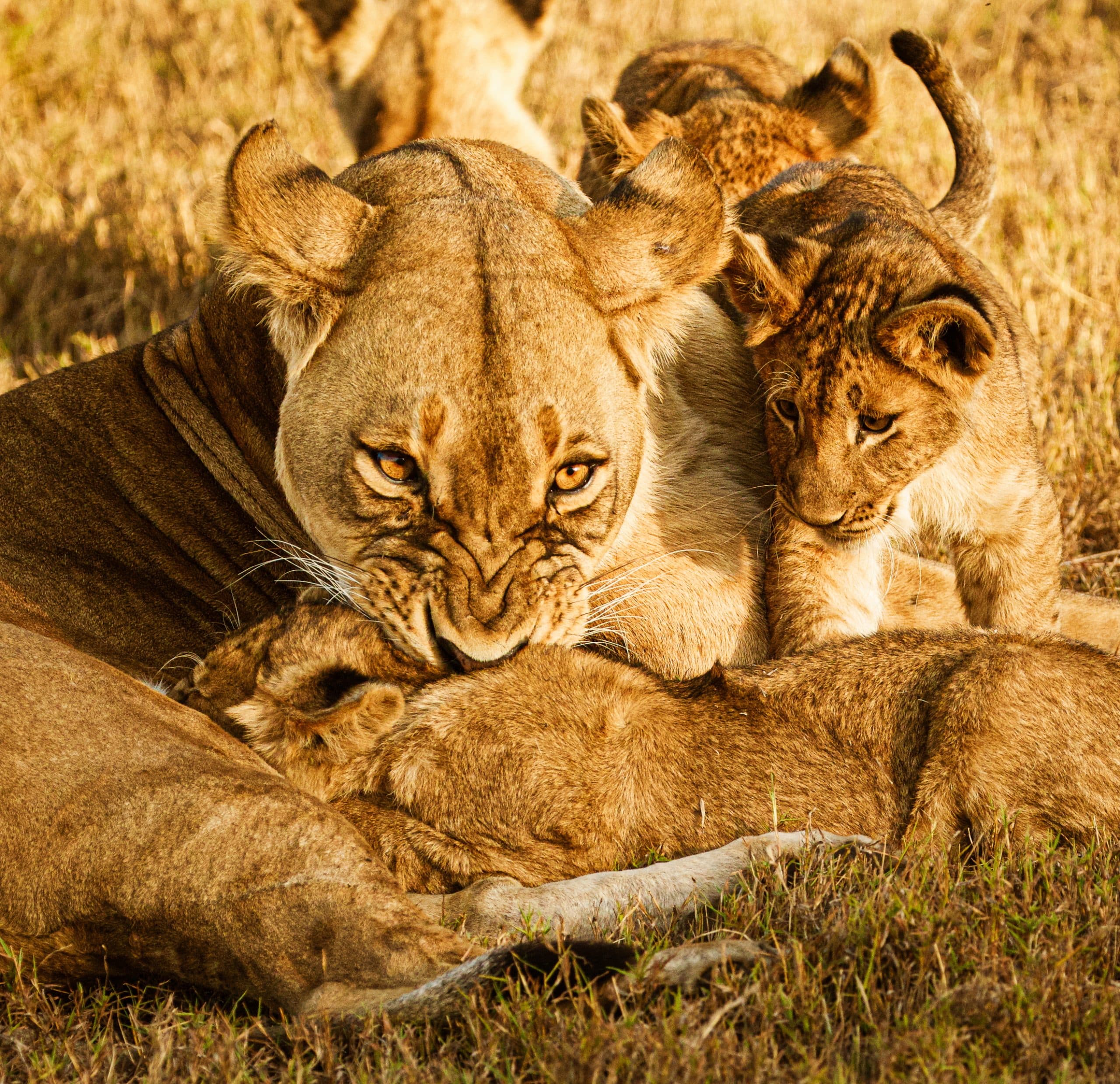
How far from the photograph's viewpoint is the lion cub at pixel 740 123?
5.32 m

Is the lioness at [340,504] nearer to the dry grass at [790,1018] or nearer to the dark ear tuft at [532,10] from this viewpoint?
the dry grass at [790,1018]

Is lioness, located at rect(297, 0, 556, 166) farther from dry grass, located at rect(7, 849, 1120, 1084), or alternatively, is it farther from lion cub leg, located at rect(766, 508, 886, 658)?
dry grass, located at rect(7, 849, 1120, 1084)

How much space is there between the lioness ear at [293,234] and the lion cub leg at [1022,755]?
1.72 metres

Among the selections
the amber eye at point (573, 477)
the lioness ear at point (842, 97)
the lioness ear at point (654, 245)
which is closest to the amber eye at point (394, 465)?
the amber eye at point (573, 477)

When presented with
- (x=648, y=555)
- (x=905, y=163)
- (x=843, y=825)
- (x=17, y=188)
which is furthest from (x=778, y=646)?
(x=17, y=188)

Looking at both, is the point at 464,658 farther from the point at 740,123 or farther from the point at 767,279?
the point at 740,123

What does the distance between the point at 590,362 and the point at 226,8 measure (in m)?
8.16

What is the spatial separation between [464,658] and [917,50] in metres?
2.96

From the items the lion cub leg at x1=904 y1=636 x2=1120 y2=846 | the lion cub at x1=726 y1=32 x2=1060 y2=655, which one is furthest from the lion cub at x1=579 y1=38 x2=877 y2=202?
the lion cub leg at x1=904 y1=636 x2=1120 y2=846

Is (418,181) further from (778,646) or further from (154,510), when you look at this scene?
(778,646)

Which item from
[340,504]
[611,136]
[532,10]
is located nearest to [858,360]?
[340,504]

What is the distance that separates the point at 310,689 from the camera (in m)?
3.42

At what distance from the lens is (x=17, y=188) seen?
27.0 ft

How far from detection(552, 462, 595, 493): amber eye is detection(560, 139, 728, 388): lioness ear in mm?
384
